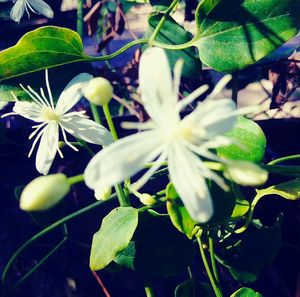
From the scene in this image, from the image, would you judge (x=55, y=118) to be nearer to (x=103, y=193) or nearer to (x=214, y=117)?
(x=103, y=193)

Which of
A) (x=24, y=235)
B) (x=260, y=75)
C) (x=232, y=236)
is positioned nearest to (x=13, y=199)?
(x=24, y=235)

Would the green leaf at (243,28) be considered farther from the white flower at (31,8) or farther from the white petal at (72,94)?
the white flower at (31,8)

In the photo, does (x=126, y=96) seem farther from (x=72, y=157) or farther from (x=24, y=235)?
(x=24, y=235)

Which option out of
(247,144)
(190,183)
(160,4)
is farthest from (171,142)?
(160,4)

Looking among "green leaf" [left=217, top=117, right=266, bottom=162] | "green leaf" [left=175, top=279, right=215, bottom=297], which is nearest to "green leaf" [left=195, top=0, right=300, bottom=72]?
"green leaf" [left=217, top=117, right=266, bottom=162]

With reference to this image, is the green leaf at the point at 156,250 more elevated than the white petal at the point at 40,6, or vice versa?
the white petal at the point at 40,6

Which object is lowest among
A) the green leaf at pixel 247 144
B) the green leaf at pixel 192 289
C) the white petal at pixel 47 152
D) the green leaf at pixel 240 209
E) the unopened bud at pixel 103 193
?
the green leaf at pixel 192 289

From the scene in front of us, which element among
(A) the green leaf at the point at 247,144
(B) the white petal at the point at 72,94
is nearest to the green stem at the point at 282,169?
(A) the green leaf at the point at 247,144
